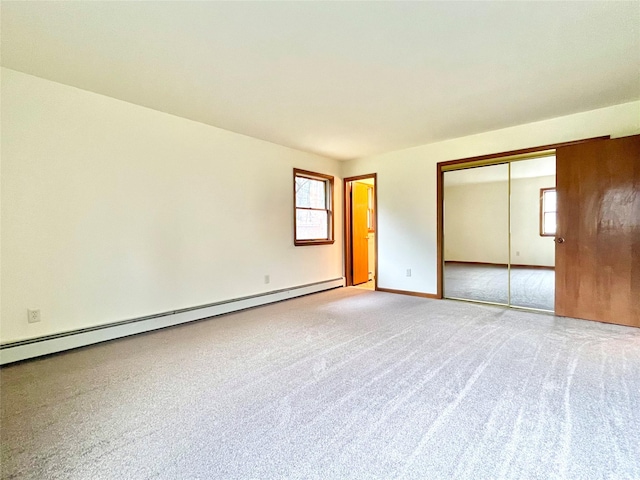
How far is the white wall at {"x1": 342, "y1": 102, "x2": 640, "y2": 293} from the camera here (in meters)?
3.84

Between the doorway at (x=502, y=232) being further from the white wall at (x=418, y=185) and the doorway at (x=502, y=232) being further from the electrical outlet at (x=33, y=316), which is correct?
the electrical outlet at (x=33, y=316)

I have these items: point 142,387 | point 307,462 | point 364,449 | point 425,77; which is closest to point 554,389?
point 364,449

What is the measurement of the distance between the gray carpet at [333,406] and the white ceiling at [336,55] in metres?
2.38

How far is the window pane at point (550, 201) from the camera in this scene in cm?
401

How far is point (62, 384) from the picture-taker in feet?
6.98

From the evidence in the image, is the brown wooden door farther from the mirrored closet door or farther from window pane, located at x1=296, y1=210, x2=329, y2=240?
window pane, located at x1=296, y1=210, x2=329, y2=240

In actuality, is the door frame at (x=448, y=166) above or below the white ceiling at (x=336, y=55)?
below

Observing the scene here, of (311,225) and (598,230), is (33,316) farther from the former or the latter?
(598,230)

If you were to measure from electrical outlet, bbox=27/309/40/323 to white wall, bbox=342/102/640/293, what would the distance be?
4.46 metres

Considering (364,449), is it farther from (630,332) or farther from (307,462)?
(630,332)

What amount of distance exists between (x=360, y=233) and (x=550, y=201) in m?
3.17

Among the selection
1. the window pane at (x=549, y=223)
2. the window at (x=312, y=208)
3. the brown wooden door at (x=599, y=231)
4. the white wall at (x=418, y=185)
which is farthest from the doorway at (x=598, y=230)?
the window at (x=312, y=208)

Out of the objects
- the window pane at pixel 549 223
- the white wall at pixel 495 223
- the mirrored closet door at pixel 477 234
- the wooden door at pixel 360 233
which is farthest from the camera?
the wooden door at pixel 360 233

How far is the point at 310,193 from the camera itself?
5.40 meters
